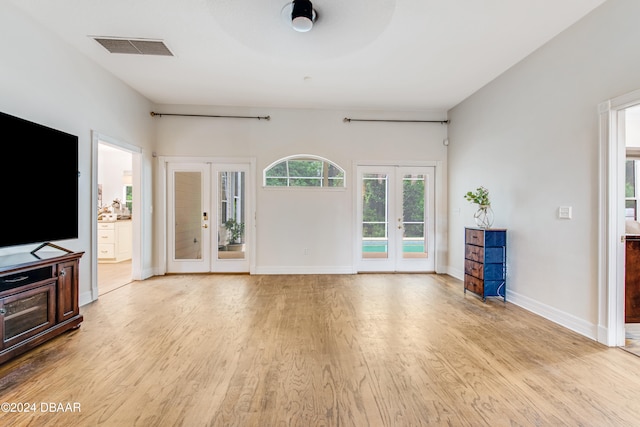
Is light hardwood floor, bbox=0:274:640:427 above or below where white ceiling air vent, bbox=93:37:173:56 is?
below

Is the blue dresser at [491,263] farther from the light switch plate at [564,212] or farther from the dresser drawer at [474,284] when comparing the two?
the light switch plate at [564,212]

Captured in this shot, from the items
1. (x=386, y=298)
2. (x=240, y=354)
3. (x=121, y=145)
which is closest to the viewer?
(x=240, y=354)

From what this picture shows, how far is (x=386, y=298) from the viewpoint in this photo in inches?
152

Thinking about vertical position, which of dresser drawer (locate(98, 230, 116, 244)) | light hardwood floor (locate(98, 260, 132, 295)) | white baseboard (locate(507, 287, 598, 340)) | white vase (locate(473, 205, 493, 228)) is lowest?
light hardwood floor (locate(98, 260, 132, 295))

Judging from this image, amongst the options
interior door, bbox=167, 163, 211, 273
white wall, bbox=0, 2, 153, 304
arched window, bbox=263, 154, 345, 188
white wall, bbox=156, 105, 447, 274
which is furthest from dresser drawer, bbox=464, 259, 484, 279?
white wall, bbox=0, 2, 153, 304

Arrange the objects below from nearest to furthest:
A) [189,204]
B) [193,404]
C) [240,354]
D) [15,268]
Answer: [193,404]
[15,268]
[240,354]
[189,204]

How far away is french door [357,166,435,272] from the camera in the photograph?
5.30 meters

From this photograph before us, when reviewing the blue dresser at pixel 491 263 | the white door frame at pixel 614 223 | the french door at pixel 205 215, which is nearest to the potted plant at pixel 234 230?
the french door at pixel 205 215

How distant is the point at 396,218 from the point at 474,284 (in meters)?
1.80

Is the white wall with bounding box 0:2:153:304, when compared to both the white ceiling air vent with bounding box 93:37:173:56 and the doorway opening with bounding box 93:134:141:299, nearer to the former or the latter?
the doorway opening with bounding box 93:134:141:299

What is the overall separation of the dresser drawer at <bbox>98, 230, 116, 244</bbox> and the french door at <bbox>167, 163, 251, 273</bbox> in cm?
215

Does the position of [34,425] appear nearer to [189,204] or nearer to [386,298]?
[386,298]

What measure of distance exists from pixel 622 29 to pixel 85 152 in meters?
5.54

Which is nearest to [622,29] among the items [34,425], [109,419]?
[109,419]
